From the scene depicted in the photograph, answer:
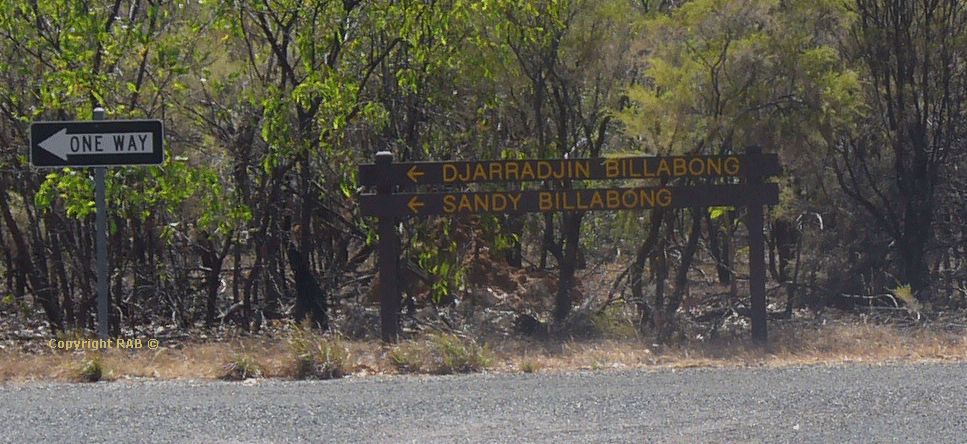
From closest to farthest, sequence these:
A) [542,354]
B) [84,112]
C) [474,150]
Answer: [542,354] < [84,112] < [474,150]

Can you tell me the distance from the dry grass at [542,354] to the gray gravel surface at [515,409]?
54 centimetres

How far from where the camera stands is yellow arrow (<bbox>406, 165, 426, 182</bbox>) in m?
11.2

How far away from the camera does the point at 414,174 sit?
11.2 meters

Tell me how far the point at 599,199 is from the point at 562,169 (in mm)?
481

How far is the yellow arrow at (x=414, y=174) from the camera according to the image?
1116cm

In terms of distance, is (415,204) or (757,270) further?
(757,270)

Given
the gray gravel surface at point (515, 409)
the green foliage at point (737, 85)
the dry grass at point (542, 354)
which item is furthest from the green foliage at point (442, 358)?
the green foliage at point (737, 85)

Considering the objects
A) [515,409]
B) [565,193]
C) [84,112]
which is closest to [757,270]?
[565,193]

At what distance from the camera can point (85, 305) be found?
13.6 m

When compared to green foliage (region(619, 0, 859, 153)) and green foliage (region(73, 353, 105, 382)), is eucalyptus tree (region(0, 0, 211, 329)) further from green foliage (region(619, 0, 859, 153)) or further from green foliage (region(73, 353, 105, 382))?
green foliage (region(619, 0, 859, 153))

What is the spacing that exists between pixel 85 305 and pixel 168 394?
6.19m

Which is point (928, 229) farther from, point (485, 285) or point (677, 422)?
point (677, 422)

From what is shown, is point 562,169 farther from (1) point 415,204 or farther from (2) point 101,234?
(2) point 101,234

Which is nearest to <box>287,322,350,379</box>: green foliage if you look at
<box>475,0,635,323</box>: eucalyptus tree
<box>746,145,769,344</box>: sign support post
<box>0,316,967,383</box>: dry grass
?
<box>0,316,967,383</box>: dry grass
